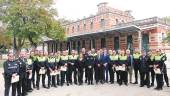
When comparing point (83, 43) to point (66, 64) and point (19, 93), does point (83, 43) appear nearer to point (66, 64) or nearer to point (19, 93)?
point (66, 64)

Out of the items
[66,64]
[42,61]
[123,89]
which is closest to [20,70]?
[42,61]

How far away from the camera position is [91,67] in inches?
587

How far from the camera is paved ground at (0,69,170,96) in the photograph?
40.0 ft

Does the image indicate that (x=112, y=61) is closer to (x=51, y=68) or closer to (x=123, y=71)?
(x=123, y=71)

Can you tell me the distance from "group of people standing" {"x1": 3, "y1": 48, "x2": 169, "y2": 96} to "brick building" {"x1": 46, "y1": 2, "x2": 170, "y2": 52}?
42.3 ft

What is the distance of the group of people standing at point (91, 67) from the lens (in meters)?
13.0

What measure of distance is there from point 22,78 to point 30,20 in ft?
60.8

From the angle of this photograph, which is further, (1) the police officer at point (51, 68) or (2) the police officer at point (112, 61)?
(2) the police officer at point (112, 61)

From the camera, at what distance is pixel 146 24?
32969 mm

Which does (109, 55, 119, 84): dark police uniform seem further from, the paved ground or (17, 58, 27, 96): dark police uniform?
(17, 58, 27, 96): dark police uniform

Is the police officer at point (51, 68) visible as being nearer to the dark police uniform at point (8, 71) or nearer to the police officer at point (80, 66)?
the police officer at point (80, 66)

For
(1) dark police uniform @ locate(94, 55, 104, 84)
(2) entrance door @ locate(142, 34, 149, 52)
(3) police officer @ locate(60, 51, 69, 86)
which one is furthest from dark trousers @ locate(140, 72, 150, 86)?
(2) entrance door @ locate(142, 34, 149, 52)

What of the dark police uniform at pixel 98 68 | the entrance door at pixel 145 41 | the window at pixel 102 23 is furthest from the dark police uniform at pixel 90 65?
the window at pixel 102 23

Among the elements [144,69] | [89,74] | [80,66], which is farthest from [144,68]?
[80,66]
